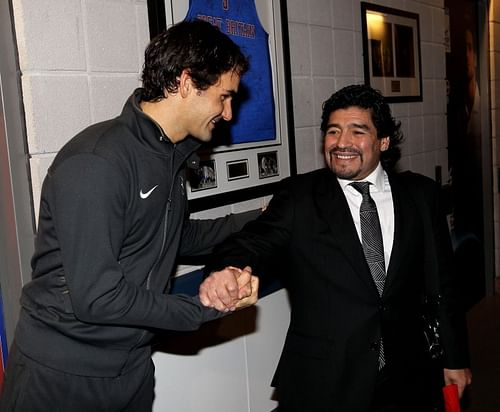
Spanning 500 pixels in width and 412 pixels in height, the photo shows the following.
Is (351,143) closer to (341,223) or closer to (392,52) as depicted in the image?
(341,223)

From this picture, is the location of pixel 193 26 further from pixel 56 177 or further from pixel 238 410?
pixel 238 410

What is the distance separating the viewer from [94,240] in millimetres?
1437

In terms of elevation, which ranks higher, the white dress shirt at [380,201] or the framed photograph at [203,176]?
the framed photograph at [203,176]

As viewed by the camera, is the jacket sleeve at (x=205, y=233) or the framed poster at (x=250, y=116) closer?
the jacket sleeve at (x=205, y=233)

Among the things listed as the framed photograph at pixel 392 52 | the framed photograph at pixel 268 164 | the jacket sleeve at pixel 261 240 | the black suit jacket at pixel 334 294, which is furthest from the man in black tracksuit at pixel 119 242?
the framed photograph at pixel 392 52

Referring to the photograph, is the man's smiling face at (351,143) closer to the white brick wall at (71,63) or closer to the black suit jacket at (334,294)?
the black suit jacket at (334,294)

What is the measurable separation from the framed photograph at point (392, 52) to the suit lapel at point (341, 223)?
1775 millimetres

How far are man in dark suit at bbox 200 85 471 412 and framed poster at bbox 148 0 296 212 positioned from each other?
1.70 ft

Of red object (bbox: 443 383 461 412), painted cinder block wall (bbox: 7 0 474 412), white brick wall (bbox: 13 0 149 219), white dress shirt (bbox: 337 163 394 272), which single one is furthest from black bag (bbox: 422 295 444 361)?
white brick wall (bbox: 13 0 149 219)

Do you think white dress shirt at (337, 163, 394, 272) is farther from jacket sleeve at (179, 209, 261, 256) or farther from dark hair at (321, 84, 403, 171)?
jacket sleeve at (179, 209, 261, 256)

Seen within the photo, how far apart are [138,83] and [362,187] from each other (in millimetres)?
903

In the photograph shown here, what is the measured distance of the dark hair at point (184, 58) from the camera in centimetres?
169

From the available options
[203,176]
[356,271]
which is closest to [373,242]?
Result: [356,271]

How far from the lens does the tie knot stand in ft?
7.42
